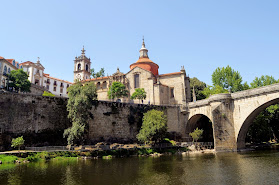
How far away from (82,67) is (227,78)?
5177 centimetres

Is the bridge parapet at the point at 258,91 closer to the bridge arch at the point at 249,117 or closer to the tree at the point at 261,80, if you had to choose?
the bridge arch at the point at 249,117

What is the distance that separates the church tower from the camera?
270 ft

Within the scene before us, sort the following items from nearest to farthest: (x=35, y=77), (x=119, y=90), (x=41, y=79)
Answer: (x=119, y=90) < (x=35, y=77) < (x=41, y=79)

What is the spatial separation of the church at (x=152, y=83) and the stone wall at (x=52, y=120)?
30.2 ft

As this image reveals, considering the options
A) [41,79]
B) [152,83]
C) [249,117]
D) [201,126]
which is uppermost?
[41,79]

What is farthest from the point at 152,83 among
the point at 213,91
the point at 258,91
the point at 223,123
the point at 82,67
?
the point at 82,67

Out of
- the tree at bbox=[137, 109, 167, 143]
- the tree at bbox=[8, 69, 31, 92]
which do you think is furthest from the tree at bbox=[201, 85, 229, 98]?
the tree at bbox=[8, 69, 31, 92]

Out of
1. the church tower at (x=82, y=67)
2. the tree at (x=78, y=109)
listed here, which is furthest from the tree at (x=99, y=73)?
the tree at (x=78, y=109)

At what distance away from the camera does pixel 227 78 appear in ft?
195

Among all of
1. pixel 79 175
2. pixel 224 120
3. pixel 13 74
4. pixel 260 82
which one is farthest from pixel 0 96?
pixel 260 82

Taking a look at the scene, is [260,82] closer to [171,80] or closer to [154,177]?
[171,80]

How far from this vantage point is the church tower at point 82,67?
82.2m

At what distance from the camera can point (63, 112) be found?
131ft

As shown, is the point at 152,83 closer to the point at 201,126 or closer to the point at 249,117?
the point at 201,126
